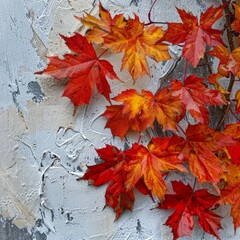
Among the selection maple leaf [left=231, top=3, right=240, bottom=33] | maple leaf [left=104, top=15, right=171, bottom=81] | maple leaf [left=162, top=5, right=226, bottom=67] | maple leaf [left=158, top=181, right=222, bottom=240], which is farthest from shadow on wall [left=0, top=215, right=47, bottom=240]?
maple leaf [left=231, top=3, right=240, bottom=33]

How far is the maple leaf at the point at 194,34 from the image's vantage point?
1.03 meters

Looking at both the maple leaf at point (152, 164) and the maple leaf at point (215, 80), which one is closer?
the maple leaf at point (152, 164)

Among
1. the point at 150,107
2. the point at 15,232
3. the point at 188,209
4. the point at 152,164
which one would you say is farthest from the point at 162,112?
the point at 15,232

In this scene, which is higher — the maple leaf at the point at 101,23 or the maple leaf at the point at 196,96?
the maple leaf at the point at 101,23

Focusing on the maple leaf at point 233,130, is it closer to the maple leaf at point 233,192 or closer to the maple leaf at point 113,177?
the maple leaf at point 233,192

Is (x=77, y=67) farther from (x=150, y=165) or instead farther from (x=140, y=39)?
(x=150, y=165)

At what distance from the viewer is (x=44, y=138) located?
115 centimetres

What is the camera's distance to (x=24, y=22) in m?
1.14

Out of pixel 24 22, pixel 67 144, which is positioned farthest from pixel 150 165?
pixel 24 22

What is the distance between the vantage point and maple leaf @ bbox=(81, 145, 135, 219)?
3.64ft

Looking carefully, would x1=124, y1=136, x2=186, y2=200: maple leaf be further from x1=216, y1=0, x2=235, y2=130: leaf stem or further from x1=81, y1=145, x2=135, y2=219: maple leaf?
x1=216, y1=0, x2=235, y2=130: leaf stem

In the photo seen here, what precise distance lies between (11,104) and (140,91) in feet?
1.16

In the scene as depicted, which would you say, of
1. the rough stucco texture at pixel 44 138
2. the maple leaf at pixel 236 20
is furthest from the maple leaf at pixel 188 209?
the maple leaf at pixel 236 20

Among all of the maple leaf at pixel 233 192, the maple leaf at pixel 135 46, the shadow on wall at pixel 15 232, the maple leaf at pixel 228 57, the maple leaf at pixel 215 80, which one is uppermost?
the maple leaf at pixel 135 46
